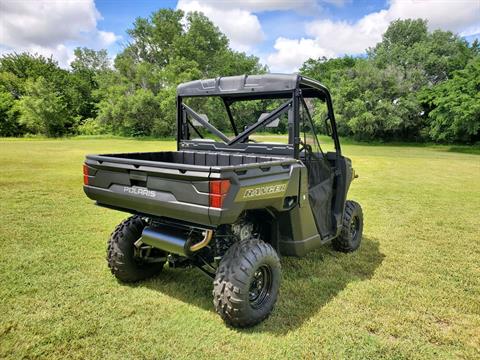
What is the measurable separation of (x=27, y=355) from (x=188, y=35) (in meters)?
47.9

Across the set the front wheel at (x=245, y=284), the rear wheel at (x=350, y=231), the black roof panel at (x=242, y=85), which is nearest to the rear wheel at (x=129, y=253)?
the front wheel at (x=245, y=284)

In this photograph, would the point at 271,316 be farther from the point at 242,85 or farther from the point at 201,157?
the point at 242,85

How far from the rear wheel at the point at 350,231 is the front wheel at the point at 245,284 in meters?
1.79

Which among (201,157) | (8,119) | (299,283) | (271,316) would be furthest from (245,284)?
(8,119)

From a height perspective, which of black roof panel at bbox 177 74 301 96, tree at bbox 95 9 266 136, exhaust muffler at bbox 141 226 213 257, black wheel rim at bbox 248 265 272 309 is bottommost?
black wheel rim at bbox 248 265 272 309

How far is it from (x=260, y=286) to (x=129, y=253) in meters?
1.36

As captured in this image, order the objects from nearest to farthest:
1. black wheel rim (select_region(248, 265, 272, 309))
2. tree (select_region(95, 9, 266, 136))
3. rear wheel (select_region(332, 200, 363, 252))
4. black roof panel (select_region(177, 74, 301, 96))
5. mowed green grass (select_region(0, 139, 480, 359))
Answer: mowed green grass (select_region(0, 139, 480, 359))
black wheel rim (select_region(248, 265, 272, 309))
black roof panel (select_region(177, 74, 301, 96))
rear wheel (select_region(332, 200, 363, 252))
tree (select_region(95, 9, 266, 136))

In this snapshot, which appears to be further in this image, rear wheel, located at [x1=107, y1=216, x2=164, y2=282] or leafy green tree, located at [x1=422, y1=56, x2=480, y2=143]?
leafy green tree, located at [x1=422, y1=56, x2=480, y2=143]

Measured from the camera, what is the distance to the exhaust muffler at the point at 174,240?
2926mm

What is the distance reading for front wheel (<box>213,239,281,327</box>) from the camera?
2.85m

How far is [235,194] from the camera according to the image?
2705 millimetres

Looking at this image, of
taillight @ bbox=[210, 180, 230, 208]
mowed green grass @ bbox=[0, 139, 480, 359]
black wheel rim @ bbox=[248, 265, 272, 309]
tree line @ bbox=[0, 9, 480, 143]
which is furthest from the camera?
tree line @ bbox=[0, 9, 480, 143]

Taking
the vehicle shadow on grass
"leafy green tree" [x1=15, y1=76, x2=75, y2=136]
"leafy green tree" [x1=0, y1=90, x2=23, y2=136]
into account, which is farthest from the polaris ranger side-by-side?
"leafy green tree" [x1=0, y1=90, x2=23, y2=136]

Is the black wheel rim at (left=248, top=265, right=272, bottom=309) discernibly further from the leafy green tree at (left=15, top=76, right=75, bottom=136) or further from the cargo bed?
the leafy green tree at (left=15, top=76, right=75, bottom=136)
